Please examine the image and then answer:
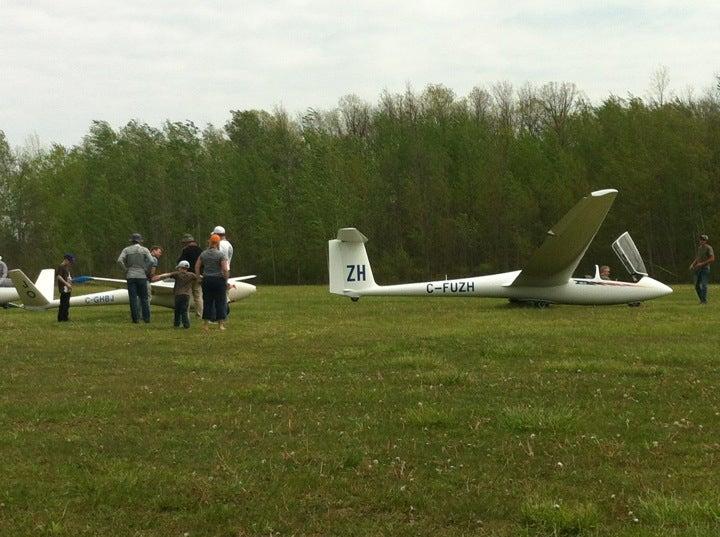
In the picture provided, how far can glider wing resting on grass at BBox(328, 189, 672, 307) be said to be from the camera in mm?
17875

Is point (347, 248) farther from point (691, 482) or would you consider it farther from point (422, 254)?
point (422, 254)

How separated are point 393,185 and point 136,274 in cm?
4313

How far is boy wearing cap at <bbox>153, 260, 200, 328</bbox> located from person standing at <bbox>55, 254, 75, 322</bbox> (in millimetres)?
2426

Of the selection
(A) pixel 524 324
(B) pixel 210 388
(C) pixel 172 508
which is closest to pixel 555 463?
(C) pixel 172 508

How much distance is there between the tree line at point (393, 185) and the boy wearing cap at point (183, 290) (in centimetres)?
3869

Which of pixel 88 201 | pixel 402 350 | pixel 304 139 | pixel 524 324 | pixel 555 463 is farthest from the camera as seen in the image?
pixel 88 201

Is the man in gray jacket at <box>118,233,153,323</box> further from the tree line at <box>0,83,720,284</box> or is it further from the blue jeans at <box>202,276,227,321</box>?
the tree line at <box>0,83,720,284</box>

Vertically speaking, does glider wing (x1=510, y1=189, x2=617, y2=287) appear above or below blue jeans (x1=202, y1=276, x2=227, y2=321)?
above

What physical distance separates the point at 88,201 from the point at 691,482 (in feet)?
228

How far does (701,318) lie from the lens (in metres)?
15.6

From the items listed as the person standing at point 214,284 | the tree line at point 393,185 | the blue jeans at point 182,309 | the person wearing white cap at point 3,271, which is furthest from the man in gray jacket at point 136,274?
the tree line at point 393,185

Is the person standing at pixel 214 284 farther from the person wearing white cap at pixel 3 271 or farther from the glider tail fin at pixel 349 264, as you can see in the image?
the person wearing white cap at pixel 3 271

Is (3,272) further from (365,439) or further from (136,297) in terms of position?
(365,439)

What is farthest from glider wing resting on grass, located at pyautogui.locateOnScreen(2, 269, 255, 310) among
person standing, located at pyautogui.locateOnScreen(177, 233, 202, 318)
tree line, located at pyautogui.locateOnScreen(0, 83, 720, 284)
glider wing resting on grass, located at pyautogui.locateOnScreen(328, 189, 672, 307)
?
tree line, located at pyautogui.locateOnScreen(0, 83, 720, 284)
